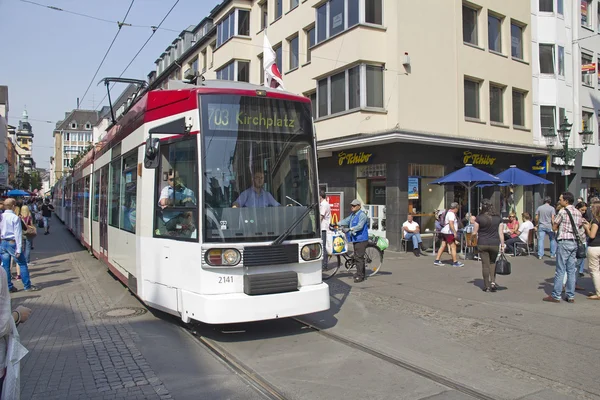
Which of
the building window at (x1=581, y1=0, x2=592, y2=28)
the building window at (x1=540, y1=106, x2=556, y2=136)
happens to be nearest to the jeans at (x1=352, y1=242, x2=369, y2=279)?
the building window at (x1=540, y1=106, x2=556, y2=136)

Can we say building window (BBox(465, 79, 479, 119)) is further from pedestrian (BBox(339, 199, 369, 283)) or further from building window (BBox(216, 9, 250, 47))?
building window (BBox(216, 9, 250, 47))

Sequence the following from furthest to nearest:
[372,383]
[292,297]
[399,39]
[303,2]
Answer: [303,2] < [399,39] < [292,297] < [372,383]

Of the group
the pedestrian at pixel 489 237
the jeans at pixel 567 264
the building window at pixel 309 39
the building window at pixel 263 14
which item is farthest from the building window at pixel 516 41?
the jeans at pixel 567 264

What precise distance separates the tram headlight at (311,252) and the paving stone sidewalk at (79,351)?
217cm

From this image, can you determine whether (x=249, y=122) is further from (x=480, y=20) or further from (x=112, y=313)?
(x=480, y=20)

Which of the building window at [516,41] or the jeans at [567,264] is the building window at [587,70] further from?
the jeans at [567,264]

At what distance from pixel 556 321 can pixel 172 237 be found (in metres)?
5.49

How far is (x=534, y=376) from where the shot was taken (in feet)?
15.8

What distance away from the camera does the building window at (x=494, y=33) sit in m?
20.4

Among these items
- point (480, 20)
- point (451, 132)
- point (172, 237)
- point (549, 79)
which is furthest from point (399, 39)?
point (172, 237)

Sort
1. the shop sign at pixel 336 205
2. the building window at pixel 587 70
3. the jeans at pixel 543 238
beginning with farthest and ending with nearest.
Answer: the building window at pixel 587 70, the shop sign at pixel 336 205, the jeans at pixel 543 238

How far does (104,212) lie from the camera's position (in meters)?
10.6

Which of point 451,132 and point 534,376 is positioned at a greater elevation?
point 451,132

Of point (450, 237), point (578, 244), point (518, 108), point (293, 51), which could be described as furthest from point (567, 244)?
point (293, 51)
